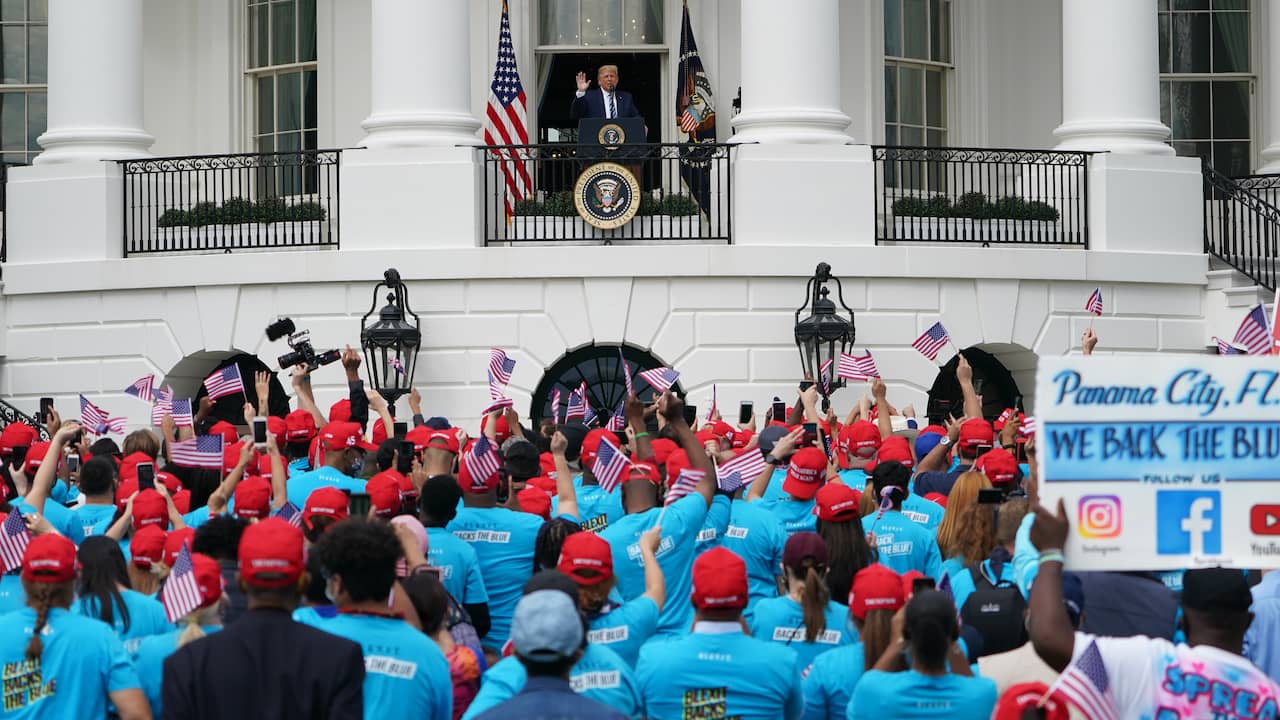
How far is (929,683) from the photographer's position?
696 cm

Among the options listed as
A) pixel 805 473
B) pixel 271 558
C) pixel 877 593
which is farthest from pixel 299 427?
pixel 271 558

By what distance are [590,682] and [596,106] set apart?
1804 cm

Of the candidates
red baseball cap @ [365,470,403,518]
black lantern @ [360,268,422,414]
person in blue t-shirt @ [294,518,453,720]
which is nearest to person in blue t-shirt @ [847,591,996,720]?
person in blue t-shirt @ [294,518,453,720]

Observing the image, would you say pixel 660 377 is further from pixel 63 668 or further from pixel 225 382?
pixel 63 668

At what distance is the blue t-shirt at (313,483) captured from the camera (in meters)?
11.5

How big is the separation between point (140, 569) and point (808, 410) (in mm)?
8539

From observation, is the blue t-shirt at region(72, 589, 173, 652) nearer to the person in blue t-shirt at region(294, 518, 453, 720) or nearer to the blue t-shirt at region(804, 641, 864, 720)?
the person in blue t-shirt at region(294, 518, 453, 720)

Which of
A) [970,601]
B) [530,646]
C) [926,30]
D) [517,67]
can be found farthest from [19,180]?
[530,646]

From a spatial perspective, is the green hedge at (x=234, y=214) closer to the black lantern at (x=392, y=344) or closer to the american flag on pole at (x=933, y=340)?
the black lantern at (x=392, y=344)

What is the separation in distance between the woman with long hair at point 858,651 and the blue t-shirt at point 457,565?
6.49 ft

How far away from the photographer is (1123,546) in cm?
632

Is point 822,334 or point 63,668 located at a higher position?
point 822,334

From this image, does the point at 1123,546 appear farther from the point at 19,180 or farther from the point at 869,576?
the point at 19,180

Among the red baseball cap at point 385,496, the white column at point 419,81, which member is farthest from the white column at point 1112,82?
the red baseball cap at point 385,496
